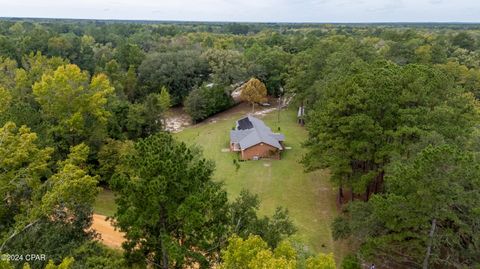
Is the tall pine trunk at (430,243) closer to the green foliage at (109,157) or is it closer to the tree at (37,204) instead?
the tree at (37,204)

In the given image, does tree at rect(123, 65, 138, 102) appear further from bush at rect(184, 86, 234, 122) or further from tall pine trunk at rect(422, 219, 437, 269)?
tall pine trunk at rect(422, 219, 437, 269)

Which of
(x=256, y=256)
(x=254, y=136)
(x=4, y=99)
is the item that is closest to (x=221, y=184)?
(x=256, y=256)

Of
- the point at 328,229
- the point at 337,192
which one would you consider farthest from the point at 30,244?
the point at 337,192

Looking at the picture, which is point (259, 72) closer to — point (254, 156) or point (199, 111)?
point (199, 111)

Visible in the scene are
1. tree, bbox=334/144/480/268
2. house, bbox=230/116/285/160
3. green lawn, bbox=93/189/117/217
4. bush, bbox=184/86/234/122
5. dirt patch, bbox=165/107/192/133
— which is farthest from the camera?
dirt patch, bbox=165/107/192/133

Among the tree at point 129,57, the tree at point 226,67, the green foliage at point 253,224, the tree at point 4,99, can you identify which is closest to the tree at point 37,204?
the green foliage at point 253,224

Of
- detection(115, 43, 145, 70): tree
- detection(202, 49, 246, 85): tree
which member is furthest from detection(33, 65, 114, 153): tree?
detection(115, 43, 145, 70): tree
